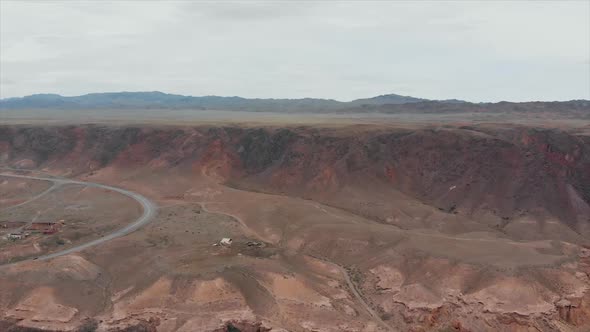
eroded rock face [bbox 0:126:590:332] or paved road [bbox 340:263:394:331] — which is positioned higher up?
eroded rock face [bbox 0:126:590:332]

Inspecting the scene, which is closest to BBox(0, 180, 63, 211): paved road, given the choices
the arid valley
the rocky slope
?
the arid valley

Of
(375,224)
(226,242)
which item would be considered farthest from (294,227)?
(375,224)

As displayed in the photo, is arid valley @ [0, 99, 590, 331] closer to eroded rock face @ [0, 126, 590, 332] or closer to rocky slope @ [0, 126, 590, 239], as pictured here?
eroded rock face @ [0, 126, 590, 332]

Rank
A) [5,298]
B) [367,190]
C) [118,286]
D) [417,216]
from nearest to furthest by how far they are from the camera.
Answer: [5,298] < [118,286] < [417,216] < [367,190]

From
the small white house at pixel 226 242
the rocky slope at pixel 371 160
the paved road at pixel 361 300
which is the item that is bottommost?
the paved road at pixel 361 300

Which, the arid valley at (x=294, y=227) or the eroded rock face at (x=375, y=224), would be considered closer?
the eroded rock face at (x=375, y=224)

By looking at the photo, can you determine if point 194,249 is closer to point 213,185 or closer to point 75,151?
point 213,185

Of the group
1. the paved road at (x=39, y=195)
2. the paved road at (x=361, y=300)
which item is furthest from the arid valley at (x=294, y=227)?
the paved road at (x=39, y=195)

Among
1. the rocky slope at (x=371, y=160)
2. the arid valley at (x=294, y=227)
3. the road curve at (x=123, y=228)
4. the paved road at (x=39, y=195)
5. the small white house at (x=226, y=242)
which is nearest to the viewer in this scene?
the arid valley at (x=294, y=227)

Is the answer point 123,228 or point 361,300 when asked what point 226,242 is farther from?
point 361,300

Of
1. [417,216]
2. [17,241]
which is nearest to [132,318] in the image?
[17,241]

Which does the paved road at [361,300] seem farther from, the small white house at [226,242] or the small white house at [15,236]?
the small white house at [15,236]
